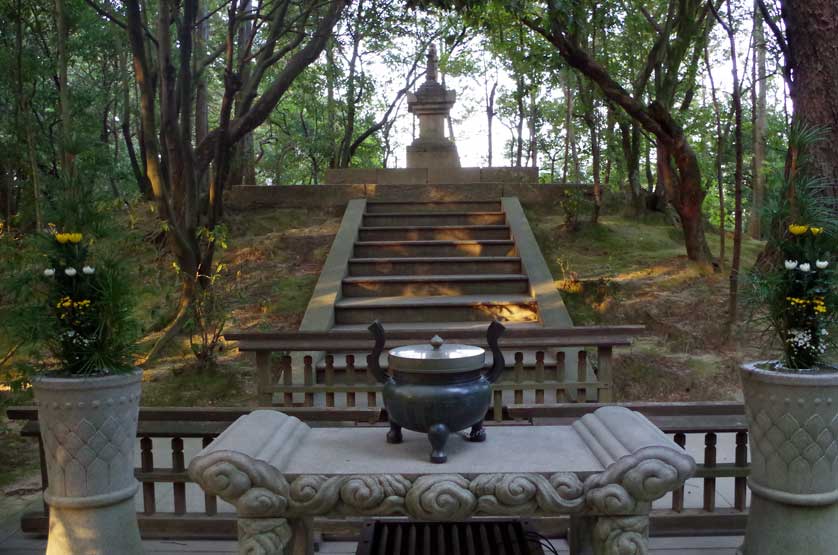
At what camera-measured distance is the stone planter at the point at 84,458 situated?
2.82 meters

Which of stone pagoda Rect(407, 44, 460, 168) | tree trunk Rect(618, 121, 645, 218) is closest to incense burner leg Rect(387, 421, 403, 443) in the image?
tree trunk Rect(618, 121, 645, 218)

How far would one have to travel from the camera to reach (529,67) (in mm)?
9820

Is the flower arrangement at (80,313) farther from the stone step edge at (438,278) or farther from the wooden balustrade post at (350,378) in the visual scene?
the stone step edge at (438,278)

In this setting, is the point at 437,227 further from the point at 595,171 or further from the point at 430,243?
the point at 595,171

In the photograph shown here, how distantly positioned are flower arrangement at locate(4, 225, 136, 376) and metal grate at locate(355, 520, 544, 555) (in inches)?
50.3

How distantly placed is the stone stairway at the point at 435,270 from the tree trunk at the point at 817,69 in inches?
112

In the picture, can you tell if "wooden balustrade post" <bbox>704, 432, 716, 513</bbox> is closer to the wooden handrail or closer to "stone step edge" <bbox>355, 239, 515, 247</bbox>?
the wooden handrail

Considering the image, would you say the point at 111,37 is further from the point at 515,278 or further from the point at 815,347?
the point at 815,347

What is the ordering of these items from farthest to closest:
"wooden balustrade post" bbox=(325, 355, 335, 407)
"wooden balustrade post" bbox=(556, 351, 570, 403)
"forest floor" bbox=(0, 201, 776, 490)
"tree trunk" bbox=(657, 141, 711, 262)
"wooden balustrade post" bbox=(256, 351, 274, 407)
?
1. "tree trunk" bbox=(657, 141, 711, 262)
2. "forest floor" bbox=(0, 201, 776, 490)
3. "wooden balustrade post" bbox=(556, 351, 570, 403)
4. "wooden balustrade post" bbox=(325, 355, 335, 407)
5. "wooden balustrade post" bbox=(256, 351, 274, 407)

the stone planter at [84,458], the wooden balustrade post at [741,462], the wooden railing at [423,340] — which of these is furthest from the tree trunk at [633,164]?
the stone planter at [84,458]

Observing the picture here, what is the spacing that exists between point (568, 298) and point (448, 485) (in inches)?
228

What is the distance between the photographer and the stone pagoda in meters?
12.2

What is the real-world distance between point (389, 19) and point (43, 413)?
23.8 feet

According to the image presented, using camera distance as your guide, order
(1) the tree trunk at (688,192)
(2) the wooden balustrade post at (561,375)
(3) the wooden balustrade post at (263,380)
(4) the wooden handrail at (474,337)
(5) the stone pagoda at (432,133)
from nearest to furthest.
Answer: (4) the wooden handrail at (474,337), (3) the wooden balustrade post at (263,380), (2) the wooden balustrade post at (561,375), (1) the tree trunk at (688,192), (5) the stone pagoda at (432,133)
